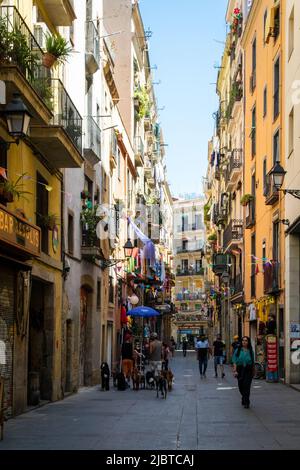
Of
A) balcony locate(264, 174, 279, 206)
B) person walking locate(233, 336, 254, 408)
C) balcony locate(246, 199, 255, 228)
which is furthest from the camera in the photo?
balcony locate(246, 199, 255, 228)

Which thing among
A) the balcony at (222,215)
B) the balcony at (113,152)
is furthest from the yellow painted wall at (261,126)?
the balcony at (222,215)

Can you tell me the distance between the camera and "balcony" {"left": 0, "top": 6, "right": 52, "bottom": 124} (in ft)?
50.3

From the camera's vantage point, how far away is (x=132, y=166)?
156ft

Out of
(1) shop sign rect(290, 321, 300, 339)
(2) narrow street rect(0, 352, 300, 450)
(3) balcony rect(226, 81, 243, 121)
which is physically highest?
(3) balcony rect(226, 81, 243, 121)

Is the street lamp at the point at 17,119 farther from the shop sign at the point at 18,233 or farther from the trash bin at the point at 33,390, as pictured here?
the trash bin at the point at 33,390

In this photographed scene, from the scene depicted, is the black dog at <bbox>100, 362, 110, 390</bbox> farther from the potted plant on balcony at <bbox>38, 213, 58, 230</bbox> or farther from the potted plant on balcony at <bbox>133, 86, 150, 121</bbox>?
the potted plant on balcony at <bbox>133, 86, 150, 121</bbox>

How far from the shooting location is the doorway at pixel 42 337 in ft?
72.2

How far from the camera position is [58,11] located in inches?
848

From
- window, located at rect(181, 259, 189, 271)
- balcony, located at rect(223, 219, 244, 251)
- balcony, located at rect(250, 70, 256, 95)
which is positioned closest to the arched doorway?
balcony, located at rect(250, 70, 256, 95)

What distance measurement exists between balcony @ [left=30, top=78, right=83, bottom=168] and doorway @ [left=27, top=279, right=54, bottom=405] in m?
3.19

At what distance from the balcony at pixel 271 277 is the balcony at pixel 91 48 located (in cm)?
969

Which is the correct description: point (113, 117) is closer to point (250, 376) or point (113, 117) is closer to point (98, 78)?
point (98, 78)

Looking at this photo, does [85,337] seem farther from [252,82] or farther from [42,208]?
[252,82]
